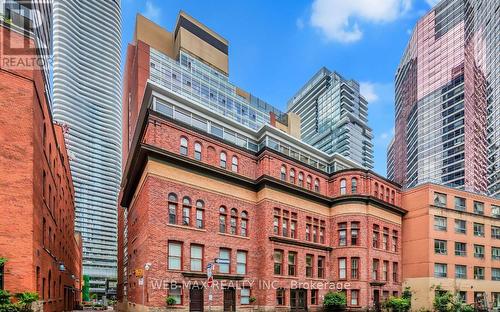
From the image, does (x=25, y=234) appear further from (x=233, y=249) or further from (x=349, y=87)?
(x=349, y=87)

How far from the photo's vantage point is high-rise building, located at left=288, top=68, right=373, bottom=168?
16288 centimetres

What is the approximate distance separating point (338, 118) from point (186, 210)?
144839mm

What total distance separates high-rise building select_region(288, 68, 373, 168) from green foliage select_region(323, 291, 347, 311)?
121894 mm

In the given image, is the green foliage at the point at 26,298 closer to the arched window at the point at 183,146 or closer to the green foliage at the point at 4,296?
the green foliage at the point at 4,296

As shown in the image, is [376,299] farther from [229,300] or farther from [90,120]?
[90,120]

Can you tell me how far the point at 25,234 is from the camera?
2020 cm

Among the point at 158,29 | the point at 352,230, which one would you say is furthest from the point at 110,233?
the point at 352,230

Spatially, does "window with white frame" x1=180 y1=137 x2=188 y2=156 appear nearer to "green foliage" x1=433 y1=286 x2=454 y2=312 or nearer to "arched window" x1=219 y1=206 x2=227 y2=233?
"arched window" x1=219 y1=206 x2=227 y2=233

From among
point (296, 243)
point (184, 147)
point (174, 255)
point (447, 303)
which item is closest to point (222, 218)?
point (174, 255)

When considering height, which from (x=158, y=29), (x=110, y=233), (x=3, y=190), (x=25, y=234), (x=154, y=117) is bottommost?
(x=110, y=233)

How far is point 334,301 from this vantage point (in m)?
37.1

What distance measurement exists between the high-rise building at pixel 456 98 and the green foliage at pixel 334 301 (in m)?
88.7

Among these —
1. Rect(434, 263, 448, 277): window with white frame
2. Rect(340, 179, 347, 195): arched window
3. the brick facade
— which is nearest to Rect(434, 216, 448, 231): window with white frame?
Rect(434, 263, 448, 277): window with white frame

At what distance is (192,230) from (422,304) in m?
30.3
